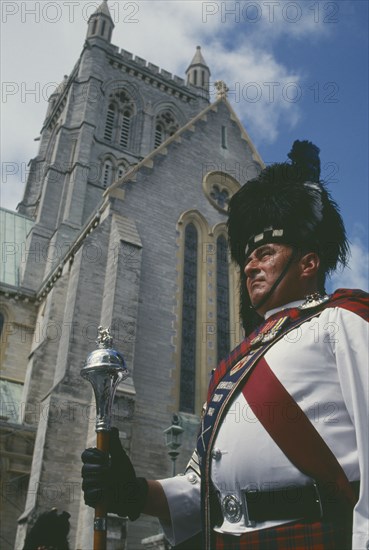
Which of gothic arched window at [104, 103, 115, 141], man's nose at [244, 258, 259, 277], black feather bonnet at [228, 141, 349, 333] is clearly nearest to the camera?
man's nose at [244, 258, 259, 277]

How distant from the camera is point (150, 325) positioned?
14273 millimetres

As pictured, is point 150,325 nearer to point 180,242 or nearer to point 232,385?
point 180,242

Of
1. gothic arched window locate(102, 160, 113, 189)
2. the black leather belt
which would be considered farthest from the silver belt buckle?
gothic arched window locate(102, 160, 113, 189)

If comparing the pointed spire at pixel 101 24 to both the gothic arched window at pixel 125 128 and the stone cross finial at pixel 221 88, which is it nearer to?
the gothic arched window at pixel 125 128

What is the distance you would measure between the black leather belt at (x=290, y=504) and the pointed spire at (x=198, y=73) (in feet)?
132

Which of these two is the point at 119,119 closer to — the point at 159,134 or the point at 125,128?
the point at 125,128

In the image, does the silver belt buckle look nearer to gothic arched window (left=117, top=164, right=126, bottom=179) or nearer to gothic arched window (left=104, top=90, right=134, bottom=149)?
gothic arched window (left=117, top=164, right=126, bottom=179)

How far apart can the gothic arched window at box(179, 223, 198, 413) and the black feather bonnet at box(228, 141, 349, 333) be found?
1128 cm

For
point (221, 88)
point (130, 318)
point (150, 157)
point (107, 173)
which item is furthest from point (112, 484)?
point (107, 173)

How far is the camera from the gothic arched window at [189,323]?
46.7 ft

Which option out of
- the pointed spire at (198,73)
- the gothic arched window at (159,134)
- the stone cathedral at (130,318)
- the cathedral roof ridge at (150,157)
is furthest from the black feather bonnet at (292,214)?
the pointed spire at (198,73)

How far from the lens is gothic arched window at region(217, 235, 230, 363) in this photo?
51.5 feet

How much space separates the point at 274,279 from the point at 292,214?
1.46 ft

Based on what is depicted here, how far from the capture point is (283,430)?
202 cm
